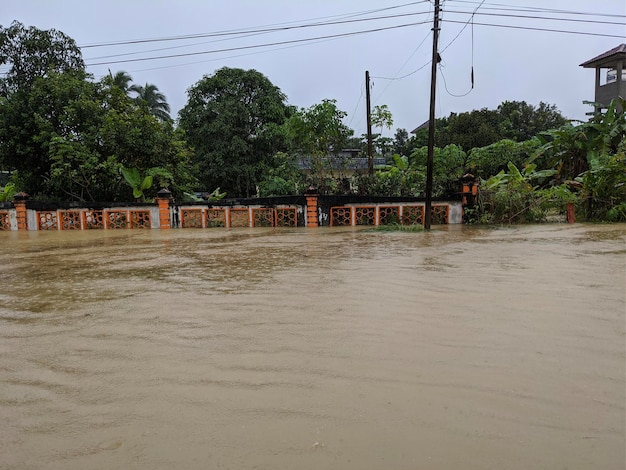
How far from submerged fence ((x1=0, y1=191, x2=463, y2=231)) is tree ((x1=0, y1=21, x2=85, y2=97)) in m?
5.43

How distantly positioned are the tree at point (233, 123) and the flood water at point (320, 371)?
21595mm

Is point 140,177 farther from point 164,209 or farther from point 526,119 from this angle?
point 526,119

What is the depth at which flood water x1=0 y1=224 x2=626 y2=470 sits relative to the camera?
7.16 feet

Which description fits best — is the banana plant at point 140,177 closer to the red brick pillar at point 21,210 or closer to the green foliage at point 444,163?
the red brick pillar at point 21,210

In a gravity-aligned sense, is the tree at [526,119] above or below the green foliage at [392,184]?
above

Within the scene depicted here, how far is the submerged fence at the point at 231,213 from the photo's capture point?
51.8ft

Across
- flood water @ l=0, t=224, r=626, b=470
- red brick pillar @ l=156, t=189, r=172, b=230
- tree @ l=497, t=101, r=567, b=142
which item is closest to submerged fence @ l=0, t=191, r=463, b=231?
red brick pillar @ l=156, t=189, r=172, b=230

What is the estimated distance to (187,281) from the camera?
6.11 meters

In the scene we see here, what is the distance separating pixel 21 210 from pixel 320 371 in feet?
59.4

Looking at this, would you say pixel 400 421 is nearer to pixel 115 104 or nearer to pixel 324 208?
pixel 324 208

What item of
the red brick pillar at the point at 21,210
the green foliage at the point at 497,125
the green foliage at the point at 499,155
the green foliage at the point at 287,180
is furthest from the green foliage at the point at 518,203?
the red brick pillar at the point at 21,210

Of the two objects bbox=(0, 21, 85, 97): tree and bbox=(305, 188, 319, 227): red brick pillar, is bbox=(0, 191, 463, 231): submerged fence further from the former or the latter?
bbox=(0, 21, 85, 97): tree

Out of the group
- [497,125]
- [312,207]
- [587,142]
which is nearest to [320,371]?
[312,207]

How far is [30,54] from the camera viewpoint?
62.6 feet
